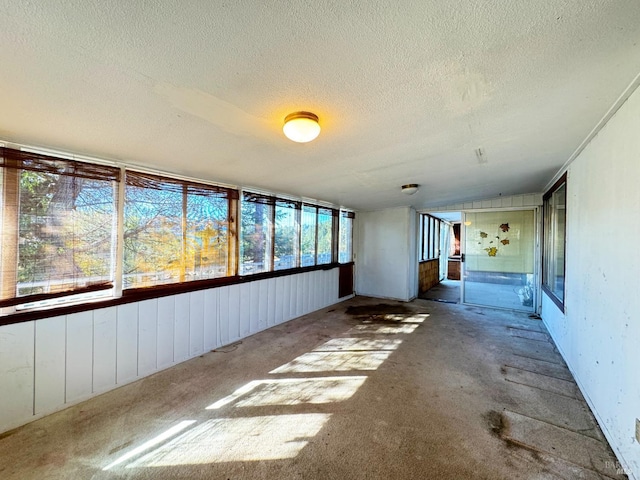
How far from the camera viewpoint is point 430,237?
802 centimetres

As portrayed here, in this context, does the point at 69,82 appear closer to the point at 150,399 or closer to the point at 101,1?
the point at 101,1

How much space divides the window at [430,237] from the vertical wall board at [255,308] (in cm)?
477

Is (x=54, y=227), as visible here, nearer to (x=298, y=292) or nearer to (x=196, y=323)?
(x=196, y=323)

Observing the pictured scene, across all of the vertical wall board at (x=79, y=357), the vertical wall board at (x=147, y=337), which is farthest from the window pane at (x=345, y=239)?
the vertical wall board at (x=79, y=357)

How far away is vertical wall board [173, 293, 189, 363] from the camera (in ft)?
9.86

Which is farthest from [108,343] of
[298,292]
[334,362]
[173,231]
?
[298,292]

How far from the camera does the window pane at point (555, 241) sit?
3.49 metres

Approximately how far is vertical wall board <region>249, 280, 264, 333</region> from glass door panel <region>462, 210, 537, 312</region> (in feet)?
14.2

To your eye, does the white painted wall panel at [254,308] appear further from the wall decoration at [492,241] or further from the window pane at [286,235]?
the wall decoration at [492,241]

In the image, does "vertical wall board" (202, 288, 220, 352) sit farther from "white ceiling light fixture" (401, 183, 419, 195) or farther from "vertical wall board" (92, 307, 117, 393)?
"white ceiling light fixture" (401, 183, 419, 195)

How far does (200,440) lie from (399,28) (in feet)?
8.63

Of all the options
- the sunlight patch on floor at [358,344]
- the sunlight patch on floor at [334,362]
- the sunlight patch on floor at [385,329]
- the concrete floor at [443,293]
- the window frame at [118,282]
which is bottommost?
the sunlight patch on floor at [334,362]

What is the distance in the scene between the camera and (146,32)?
108 centimetres

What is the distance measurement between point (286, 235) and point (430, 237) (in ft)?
16.9
